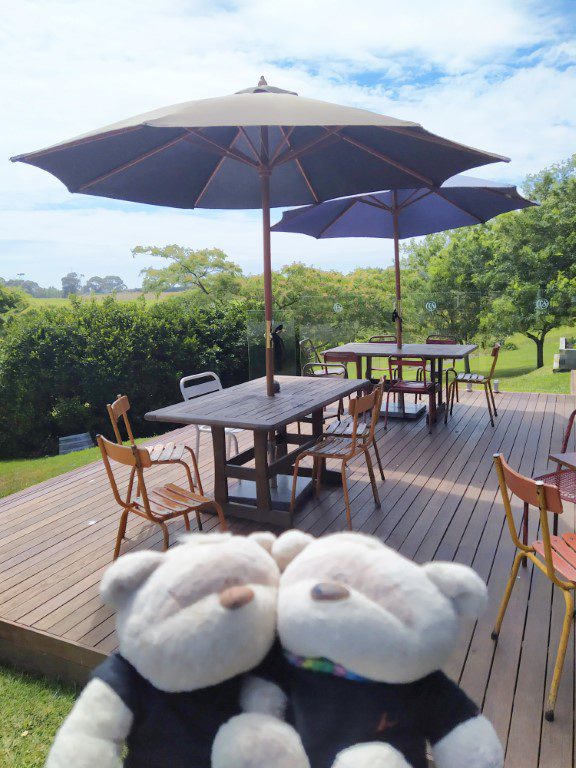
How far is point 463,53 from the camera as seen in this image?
5746 mm

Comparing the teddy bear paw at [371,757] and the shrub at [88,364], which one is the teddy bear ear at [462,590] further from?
the shrub at [88,364]

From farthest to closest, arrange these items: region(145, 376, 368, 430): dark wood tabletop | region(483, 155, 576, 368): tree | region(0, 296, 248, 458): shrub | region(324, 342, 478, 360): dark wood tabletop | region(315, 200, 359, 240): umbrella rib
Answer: region(483, 155, 576, 368): tree → region(0, 296, 248, 458): shrub → region(315, 200, 359, 240): umbrella rib → region(324, 342, 478, 360): dark wood tabletop → region(145, 376, 368, 430): dark wood tabletop

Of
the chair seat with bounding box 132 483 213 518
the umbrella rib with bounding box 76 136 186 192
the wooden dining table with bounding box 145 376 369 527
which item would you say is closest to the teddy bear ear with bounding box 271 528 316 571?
the chair seat with bounding box 132 483 213 518

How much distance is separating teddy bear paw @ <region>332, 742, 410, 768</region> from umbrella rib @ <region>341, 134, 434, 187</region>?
3.21m

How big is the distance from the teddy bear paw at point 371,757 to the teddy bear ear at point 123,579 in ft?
1.56

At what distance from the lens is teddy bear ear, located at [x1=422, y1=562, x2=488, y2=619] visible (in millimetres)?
921

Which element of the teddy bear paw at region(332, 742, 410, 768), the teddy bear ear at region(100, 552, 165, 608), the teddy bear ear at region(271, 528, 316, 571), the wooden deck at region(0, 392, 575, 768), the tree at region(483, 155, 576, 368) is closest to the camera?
the teddy bear paw at region(332, 742, 410, 768)

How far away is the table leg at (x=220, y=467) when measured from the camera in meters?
3.30

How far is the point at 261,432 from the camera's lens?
320 cm

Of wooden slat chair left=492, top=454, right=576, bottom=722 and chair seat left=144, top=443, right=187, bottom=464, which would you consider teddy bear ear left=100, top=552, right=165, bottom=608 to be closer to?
wooden slat chair left=492, top=454, right=576, bottom=722

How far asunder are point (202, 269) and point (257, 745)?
54.2ft

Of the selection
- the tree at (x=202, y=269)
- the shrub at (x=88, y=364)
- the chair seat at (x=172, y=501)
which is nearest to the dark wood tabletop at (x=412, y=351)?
the shrub at (x=88, y=364)

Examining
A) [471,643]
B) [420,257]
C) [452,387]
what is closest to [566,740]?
[471,643]

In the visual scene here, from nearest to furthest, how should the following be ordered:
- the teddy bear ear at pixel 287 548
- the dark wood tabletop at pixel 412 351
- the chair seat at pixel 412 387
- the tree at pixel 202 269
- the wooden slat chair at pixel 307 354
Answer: the teddy bear ear at pixel 287 548 → the chair seat at pixel 412 387 → the dark wood tabletop at pixel 412 351 → the wooden slat chair at pixel 307 354 → the tree at pixel 202 269
